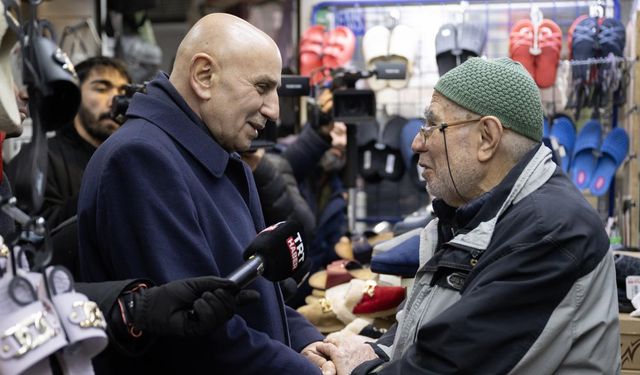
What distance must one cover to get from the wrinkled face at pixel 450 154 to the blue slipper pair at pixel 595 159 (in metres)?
3.33

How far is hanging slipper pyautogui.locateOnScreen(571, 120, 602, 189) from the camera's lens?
5949 mm

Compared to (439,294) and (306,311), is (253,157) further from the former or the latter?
(439,294)

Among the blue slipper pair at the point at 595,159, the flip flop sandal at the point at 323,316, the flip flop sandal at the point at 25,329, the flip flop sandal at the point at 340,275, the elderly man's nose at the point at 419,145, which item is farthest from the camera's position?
the blue slipper pair at the point at 595,159

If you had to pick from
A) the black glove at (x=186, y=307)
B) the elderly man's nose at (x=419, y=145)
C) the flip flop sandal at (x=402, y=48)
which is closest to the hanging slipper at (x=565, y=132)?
the flip flop sandal at (x=402, y=48)

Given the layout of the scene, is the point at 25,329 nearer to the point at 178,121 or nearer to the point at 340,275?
the point at 178,121

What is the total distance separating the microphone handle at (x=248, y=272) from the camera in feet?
6.66

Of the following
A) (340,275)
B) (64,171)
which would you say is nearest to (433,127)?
(340,275)

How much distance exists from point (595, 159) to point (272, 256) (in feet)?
13.9

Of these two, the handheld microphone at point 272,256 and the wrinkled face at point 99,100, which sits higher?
the handheld microphone at point 272,256

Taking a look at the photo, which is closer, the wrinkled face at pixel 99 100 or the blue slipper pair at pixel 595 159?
the wrinkled face at pixel 99 100

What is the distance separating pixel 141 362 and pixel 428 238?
89 cm

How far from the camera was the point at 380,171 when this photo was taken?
650 cm

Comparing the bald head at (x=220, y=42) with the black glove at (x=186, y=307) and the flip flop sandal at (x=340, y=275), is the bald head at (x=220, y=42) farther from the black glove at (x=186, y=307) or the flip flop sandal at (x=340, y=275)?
the flip flop sandal at (x=340, y=275)

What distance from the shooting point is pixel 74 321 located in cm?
160
